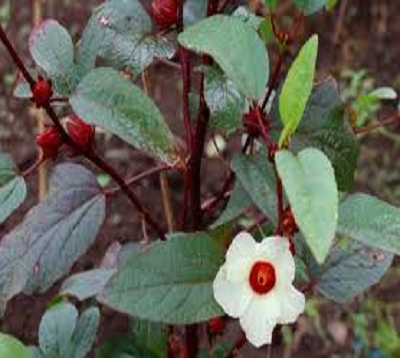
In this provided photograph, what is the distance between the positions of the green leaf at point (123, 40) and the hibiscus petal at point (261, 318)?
282 millimetres

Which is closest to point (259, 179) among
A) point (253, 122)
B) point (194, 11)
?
point (253, 122)

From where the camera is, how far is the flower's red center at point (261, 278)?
873mm

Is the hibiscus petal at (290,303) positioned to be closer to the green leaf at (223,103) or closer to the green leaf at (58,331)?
the green leaf at (223,103)

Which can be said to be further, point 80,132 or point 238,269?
point 80,132

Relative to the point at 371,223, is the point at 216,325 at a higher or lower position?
lower

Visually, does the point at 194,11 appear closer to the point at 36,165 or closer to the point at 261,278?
the point at 36,165

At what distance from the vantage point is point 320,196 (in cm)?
73

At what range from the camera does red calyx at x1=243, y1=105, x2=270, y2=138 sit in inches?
37.0

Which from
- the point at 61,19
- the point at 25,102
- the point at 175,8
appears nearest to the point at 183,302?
the point at 175,8

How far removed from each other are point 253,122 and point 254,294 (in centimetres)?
17

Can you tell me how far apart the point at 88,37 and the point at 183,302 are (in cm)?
31

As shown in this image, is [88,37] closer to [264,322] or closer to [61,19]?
[264,322]

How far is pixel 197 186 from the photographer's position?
A: 1062mm

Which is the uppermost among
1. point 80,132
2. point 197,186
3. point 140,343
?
point 80,132
